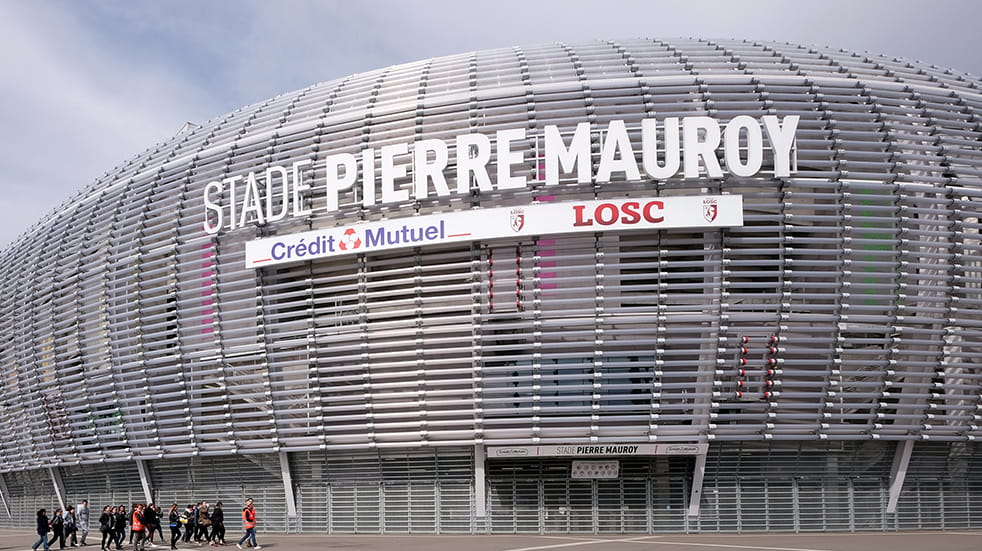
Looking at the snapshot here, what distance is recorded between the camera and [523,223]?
3002 cm

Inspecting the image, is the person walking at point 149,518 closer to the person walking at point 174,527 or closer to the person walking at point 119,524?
the person walking at point 174,527

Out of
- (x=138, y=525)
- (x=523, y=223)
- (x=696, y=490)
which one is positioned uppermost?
(x=523, y=223)

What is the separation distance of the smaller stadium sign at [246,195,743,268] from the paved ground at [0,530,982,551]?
955 cm

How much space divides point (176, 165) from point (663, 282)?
20851mm

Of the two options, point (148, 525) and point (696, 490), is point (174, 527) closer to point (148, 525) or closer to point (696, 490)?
point (148, 525)

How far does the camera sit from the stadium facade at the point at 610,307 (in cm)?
2950

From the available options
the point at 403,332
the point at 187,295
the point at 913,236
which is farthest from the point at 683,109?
the point at 187,295

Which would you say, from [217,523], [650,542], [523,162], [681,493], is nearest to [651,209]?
[523,162]

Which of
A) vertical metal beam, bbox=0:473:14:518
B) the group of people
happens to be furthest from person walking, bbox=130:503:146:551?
vertical metal beam, bbox=0:473:14:518

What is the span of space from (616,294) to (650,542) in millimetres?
7923

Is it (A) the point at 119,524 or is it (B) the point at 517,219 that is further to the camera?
(B) the point at 517,219

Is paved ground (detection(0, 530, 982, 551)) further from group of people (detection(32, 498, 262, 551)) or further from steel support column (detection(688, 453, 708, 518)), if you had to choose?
steel support column (detection(688, 453, 708, 518))

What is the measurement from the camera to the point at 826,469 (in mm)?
30578

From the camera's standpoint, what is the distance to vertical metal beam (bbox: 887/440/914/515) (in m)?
30.3
